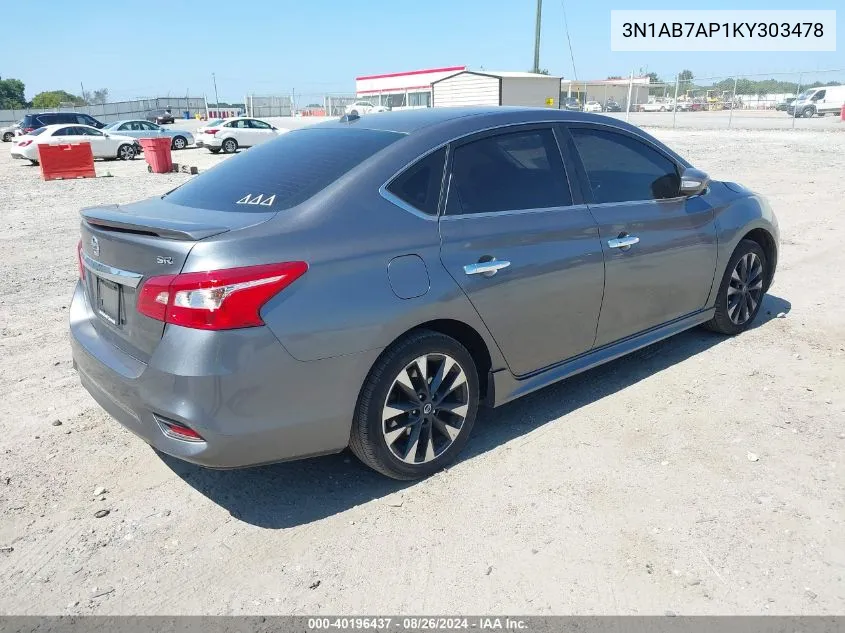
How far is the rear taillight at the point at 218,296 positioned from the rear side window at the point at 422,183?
79 centimetres

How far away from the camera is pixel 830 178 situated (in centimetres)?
1354

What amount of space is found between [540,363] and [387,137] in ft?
4.86

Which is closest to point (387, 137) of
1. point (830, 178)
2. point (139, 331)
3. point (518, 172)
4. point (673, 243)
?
point (518, 172)

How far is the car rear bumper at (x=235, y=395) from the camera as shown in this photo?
106 inches

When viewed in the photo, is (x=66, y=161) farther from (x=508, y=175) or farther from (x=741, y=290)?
(x=741, y=290)

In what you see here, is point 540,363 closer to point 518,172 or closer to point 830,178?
point 518,172

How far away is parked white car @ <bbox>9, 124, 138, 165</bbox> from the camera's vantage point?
74.9ft

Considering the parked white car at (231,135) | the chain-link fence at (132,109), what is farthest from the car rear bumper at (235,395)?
the chain-link fence at (132,109)

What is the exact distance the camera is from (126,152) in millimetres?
25234

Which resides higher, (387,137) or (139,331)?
(387,137)

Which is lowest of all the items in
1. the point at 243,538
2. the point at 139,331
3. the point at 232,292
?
the point at 243,538

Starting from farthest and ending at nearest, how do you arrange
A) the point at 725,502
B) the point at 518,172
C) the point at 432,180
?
the point at 518,172 → the point at 432,180 → the point at 725,502

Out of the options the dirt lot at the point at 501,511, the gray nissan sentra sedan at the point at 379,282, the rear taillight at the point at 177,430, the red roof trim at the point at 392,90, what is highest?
the red roof trim at the point at 392,90

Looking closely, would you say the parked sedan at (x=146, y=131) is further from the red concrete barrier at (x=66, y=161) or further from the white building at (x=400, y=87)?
the white building at (x=400, y=87)
